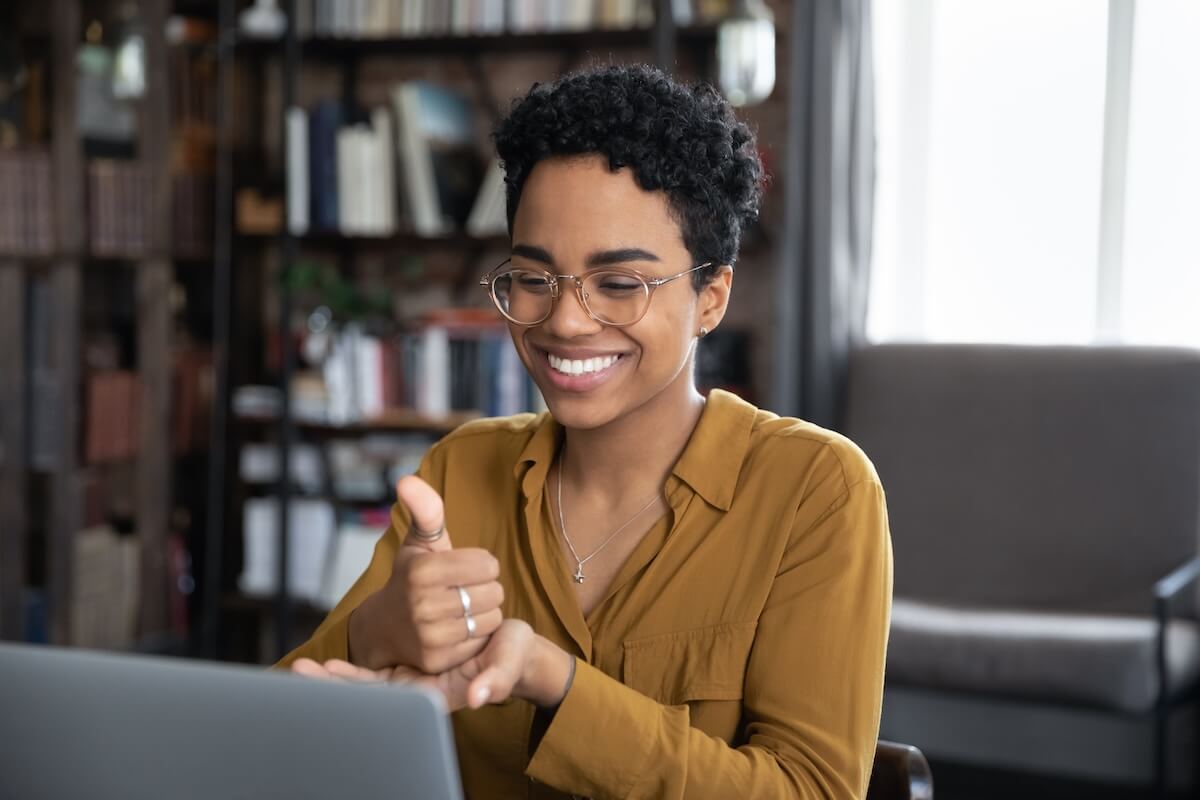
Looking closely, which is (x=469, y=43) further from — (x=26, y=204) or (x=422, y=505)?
(x=422, y=505)

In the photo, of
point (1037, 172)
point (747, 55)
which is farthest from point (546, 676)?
point (1037, 172)

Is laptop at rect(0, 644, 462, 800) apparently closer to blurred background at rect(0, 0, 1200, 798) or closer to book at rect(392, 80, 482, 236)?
blurred background at rect(0, 0, 1200, 798)

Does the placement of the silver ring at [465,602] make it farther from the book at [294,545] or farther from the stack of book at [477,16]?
the book at [294,545]

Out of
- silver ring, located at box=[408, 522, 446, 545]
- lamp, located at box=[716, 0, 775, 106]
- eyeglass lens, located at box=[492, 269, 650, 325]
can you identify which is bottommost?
silver ring, located at box=[408, 522, 446, 545]

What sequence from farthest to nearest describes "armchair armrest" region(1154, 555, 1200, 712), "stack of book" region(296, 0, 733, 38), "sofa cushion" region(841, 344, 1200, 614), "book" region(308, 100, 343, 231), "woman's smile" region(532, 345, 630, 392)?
1. "book" region(308, 100, 343, 231)
2. "stack of book" region(296, 0, 733, 38)
3. "sofa cushion" region(841, 344, 1200, 614)
4. "armchair armrest" region(1154, 555, 1200, 712)
5. "woman's smile" region(532, 345, 630, 392)

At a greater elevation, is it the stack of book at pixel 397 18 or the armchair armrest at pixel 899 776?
the stack of book at pixel 397 18

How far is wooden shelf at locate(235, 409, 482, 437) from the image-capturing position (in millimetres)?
3557

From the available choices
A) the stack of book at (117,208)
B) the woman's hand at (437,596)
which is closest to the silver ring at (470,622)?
the woman's hand at (437,596)

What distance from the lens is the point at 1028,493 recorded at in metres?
3.19

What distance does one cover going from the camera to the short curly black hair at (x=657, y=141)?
1.18 m

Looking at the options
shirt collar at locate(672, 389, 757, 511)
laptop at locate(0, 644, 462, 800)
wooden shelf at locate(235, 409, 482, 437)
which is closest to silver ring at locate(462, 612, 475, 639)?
laptop at locate(0, 644, 462, 800)

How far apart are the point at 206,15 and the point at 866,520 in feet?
11.2

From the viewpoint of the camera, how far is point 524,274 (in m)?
1.20

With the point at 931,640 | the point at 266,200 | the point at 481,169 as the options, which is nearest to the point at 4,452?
the point at 266,200
